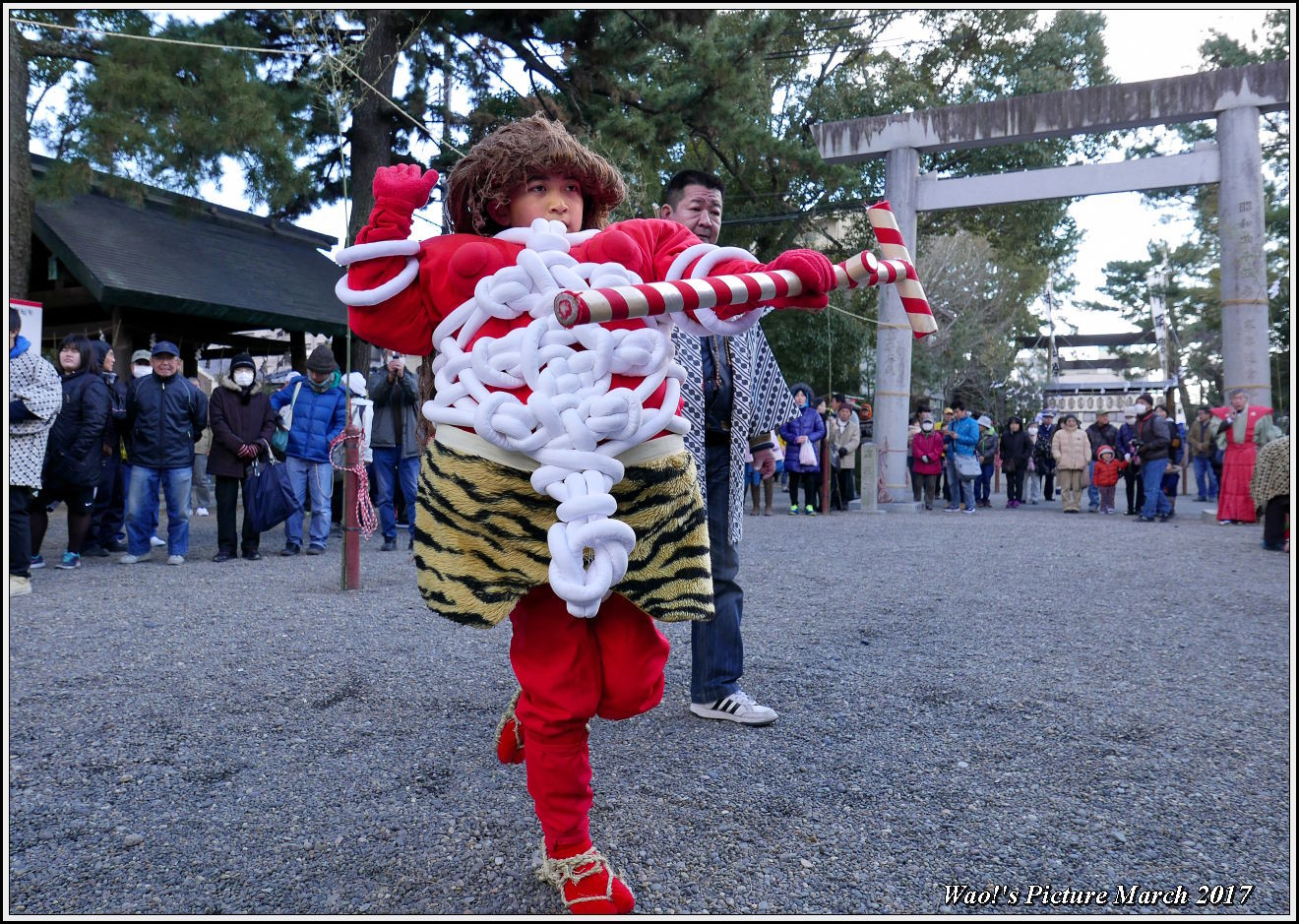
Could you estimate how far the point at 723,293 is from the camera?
1.75 metres

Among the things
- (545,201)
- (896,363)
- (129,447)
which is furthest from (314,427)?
(896,363)

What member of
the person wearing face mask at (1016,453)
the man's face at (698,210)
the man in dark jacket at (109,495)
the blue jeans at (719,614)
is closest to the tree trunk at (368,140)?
the man in dark jacket at (109,495)

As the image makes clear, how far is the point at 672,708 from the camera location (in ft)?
10.5

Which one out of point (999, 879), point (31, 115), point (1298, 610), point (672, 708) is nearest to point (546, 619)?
point (999, 879)

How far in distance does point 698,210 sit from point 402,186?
1274 millimetres

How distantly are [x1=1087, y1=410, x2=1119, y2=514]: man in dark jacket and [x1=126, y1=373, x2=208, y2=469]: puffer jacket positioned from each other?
36.8 feet

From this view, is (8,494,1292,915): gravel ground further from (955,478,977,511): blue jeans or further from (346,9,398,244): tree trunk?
(955,478,977,511): blue jeans

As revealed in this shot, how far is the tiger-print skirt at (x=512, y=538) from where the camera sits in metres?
1.85

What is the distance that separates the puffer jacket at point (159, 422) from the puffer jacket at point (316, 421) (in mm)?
701

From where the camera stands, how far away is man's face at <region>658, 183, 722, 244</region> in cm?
296

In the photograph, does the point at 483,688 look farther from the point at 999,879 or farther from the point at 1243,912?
the point at 1243,912

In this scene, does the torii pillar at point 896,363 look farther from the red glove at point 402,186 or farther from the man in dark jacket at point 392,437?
the red glove at point 402,186

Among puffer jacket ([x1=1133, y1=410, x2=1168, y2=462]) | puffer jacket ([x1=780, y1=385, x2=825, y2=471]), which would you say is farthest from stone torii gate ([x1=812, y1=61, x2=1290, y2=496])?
puffer jacket ([x1=780, y1=385, x2=825, y2=471])

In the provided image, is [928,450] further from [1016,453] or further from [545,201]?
[545,201]
